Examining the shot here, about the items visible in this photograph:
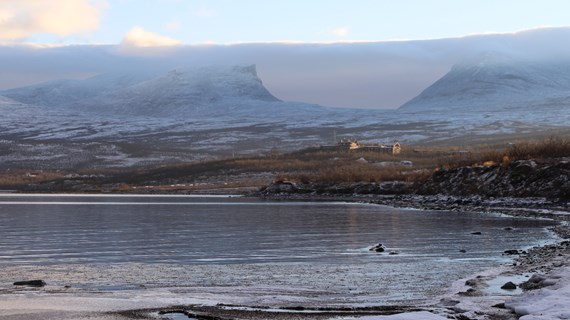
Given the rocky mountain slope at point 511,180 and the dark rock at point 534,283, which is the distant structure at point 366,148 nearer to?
the rocky mountain slope at point 511,180

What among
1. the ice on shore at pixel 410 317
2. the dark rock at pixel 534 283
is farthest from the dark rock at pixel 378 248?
the ice on shore at pixel 410 317

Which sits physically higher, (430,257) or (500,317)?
(500,317)

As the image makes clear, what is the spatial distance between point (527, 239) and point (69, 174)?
144808mm

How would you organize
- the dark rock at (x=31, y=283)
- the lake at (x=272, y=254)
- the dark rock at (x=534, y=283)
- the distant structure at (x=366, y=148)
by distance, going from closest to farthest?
the dark rock at (x=534, y=283), the dark rock at (x=31, y=283), the lake at (x=272, y=254), the distant structure at (x=366, y=148)

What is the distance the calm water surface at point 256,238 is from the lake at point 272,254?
5 cm

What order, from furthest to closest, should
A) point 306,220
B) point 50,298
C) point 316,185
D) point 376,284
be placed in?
point 316,185 < point 306,220 < point 376,284 < point 50,298

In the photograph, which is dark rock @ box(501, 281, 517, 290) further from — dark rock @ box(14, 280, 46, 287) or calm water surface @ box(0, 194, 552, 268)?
dark rock @ box(14, 280, 46, 287)

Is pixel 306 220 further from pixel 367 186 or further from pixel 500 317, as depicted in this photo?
pixel 367 186

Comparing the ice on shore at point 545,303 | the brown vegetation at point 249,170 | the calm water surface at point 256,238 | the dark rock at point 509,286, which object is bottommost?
the brown vegetation at point 249,170

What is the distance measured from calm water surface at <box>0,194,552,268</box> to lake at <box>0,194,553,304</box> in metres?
0.05

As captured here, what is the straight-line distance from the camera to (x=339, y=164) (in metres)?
145

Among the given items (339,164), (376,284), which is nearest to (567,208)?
(376,284)

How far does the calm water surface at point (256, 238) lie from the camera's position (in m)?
27.3

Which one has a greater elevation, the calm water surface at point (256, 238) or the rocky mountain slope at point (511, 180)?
the calm water surface at point (256, 238)
